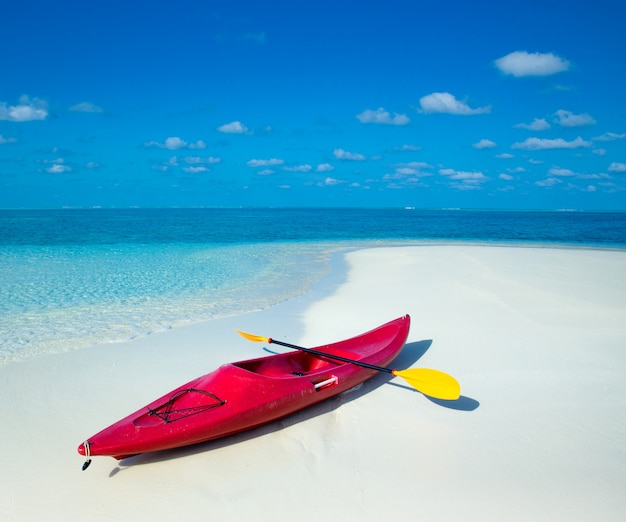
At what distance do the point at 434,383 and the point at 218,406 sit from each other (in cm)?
214

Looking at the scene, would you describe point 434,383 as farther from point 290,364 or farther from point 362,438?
point 290,364

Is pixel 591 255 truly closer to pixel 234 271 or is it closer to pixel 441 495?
pixel 234 271

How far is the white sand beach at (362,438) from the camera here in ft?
10.7

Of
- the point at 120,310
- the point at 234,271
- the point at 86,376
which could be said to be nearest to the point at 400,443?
the point at 86,376

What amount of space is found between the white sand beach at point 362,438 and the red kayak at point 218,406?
9.4 inches

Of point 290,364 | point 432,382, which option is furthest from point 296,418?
point 432,382

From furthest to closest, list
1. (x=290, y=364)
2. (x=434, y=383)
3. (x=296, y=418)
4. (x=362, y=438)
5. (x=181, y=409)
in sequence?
(x=290, y=364) → (x=434, y=383) → (x=296, y=418) → (x=362, y=438) → (x=181, y=409)

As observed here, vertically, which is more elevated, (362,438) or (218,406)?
(218,406)

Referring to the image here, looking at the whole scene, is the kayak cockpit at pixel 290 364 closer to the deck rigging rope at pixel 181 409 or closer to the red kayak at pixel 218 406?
the red kayak at pixel 218 406

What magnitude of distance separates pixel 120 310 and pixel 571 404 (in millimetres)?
7412

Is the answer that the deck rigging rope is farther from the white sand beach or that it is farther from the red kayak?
the white sand beach

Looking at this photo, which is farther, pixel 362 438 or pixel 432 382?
pixel 432 382

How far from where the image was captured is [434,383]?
181 inches

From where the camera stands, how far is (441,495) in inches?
132
